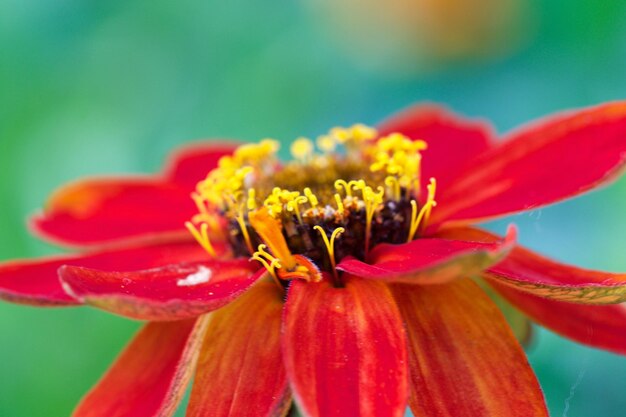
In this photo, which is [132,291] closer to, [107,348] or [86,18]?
[107,348]

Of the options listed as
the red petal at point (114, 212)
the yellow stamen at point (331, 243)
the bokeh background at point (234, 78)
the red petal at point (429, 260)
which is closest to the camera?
the red petal at point (429, 260)

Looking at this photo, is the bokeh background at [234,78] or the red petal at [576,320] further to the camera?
the bokeh background at [234,78]

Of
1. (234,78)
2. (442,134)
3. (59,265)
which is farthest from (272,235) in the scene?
(234,78)

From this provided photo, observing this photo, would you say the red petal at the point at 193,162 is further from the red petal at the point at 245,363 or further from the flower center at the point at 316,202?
the red petal at the point at 245,363

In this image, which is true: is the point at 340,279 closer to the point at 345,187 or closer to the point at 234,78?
the point at 345,187

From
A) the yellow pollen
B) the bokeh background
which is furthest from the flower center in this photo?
the bokeh background

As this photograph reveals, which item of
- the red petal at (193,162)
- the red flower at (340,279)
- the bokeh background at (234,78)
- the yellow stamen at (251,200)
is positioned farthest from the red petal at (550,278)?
the bokeh background at (234,78)
